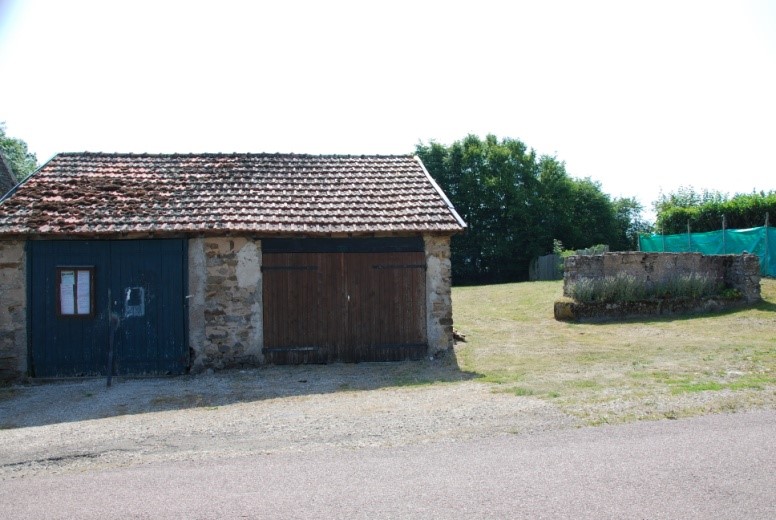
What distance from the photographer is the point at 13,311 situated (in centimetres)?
1128

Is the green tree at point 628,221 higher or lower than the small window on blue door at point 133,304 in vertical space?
higher

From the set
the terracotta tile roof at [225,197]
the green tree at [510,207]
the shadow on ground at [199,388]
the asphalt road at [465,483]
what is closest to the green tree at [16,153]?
the green tree at [510,207]

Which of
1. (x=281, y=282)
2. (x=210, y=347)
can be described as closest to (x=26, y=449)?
(x=210, y=347)

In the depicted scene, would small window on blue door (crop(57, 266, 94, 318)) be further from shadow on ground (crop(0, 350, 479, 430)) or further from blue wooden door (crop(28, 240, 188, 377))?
shadow on ground (crop(0, 350, 479, 430))

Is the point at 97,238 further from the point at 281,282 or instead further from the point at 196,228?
the point at 281,282

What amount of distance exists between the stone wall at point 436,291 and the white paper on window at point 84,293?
6.01 metres

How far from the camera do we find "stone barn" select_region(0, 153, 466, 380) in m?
11.4

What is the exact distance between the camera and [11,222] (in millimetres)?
11273

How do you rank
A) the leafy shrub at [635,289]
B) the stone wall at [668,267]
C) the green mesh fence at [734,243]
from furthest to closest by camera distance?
the green mesh fence at [734,243], the stone wall at [668,267], the leafy shrub at [635,289]

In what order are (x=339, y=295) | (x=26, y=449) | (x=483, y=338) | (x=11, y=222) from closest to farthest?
(x=26, y=449)
(x=11, y=222)
(x=339, y=295)
(x=483, y=338)

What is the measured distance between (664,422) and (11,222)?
1057 centimetres

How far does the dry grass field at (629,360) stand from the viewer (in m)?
7.83

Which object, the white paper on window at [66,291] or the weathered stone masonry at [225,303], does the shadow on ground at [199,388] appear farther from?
the white paper on window at [66,291]

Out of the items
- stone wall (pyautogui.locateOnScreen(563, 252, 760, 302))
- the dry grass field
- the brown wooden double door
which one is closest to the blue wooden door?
the brown wooden double door
